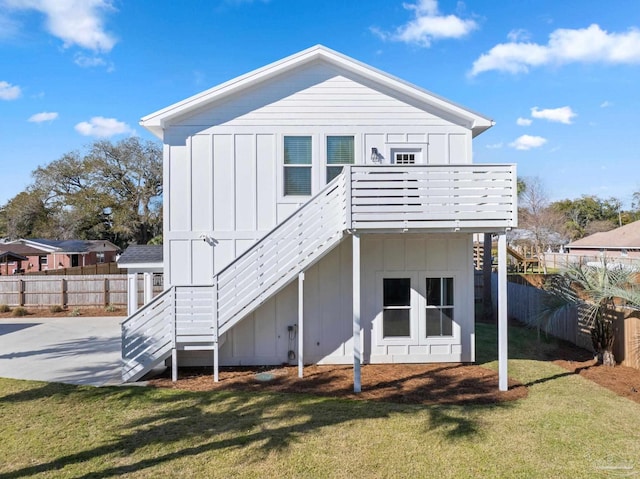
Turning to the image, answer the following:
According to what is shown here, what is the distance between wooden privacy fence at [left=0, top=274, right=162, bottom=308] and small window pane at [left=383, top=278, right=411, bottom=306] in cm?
1270

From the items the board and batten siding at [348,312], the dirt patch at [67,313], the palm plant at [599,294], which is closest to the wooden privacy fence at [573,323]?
the palm plant at [599,294]

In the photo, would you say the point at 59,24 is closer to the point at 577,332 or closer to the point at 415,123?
the point at 415,123

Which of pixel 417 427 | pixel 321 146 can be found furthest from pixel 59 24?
pixel 417 427

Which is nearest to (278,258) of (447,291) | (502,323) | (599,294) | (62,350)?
(447,291)

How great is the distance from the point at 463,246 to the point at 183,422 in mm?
6719

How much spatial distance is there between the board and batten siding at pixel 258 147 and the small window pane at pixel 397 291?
2.79 meters

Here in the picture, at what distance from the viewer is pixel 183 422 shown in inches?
213

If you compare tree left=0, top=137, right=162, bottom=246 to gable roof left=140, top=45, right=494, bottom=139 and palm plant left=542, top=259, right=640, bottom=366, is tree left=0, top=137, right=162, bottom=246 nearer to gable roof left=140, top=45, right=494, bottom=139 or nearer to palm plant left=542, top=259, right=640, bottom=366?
gable roof left=140, top=45, right=494, bottom=139

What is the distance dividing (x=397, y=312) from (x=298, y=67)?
6094 mm

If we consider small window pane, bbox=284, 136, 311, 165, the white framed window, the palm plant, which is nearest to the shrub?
small window pane, bbox=284, 136, 311, 165

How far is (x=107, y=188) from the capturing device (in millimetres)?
35875

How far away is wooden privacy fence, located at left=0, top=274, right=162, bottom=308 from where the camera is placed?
55.7 feet

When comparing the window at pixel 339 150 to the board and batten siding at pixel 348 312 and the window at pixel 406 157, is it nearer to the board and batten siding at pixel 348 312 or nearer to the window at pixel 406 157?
the window at pixel 406 157

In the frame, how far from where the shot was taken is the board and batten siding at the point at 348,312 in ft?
27.8
